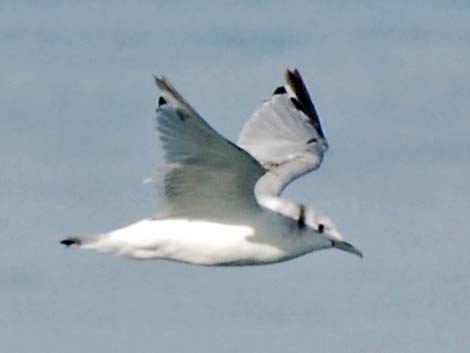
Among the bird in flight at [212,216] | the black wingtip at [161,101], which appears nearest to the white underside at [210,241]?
the bird in flight at [212,216]

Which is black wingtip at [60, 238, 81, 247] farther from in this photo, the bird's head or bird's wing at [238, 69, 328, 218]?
bird's wing at [238, 69, 328, 218]

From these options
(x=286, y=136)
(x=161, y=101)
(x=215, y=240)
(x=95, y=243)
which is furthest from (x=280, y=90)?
(x=161, y=101)

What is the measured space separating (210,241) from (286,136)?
425 centimetres

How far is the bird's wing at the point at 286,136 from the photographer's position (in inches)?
845

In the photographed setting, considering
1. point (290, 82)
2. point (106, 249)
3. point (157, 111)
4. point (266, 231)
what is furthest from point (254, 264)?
point (290, 82)

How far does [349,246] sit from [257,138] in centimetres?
327

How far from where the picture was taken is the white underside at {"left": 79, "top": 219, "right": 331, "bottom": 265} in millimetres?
18594

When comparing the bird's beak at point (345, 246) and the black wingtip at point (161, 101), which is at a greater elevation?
the black wingtip at point (161, 101)

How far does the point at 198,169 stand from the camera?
1792 centimetres

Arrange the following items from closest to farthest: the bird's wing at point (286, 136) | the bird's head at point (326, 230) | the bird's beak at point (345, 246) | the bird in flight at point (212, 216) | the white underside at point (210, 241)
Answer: the bird in flight at point (212, 216), the white underside at point (210, 241), the bird's head at point (326, 230), the bird's beak at point (345, 246), the bird's wing at point (286, 136)

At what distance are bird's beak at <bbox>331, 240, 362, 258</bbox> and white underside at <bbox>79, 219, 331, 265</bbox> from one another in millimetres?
786

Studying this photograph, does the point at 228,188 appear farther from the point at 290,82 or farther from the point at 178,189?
the point at 290,82

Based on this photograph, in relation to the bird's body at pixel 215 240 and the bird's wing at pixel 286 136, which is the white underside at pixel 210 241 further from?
the bird's wing at pixel 286 136

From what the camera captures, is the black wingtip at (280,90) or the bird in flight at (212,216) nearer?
the bird in flight at (212,216)
